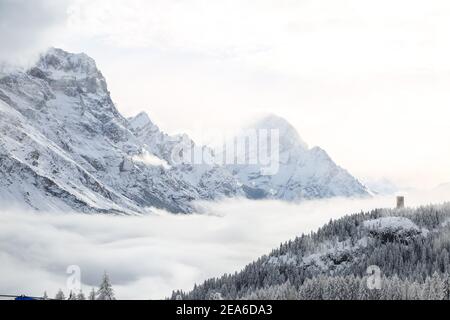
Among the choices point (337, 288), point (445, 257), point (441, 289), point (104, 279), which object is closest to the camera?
point (104, 279)

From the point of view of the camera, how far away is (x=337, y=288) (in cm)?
13675

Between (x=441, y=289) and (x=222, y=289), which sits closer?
(x=441, y=289)

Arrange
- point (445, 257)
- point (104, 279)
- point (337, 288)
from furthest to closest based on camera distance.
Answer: point (445, 257) → point (337, 288) → point (104, 279)
